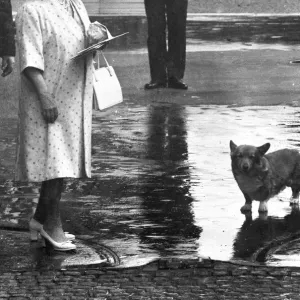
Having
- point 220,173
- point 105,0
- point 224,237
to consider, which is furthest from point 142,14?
point 224,237

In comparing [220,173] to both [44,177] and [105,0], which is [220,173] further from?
[105,0]

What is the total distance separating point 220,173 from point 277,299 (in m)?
4.02

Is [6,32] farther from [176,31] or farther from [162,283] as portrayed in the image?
[176,31]

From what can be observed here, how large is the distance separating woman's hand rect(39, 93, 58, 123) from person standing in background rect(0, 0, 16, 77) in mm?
614

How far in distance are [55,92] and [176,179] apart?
8.96 ft

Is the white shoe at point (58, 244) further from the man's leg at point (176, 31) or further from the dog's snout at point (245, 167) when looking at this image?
the man's leg at point (176, 31)

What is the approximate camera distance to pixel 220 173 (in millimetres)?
10547

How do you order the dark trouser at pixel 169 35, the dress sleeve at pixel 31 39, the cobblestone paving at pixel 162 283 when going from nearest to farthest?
the cobblestone paving at pixel 162 283 < the dress sleeve at pixel 31 39 < the dark trouser at pixel 169 35

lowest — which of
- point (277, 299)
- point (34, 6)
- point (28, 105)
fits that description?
point (277, 299)

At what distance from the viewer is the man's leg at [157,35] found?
16594 mm

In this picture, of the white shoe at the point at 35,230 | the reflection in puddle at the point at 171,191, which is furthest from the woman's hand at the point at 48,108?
the reflection in puddle at the point at 171,191

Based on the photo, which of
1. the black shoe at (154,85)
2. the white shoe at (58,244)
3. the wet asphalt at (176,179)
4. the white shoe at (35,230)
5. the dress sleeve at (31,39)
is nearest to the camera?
the dress sleeve at (31,39)

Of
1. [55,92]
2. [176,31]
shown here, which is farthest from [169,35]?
[55,92]

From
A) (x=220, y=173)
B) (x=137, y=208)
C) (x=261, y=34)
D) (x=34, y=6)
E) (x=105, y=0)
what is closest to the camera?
(x=34, y=6)
